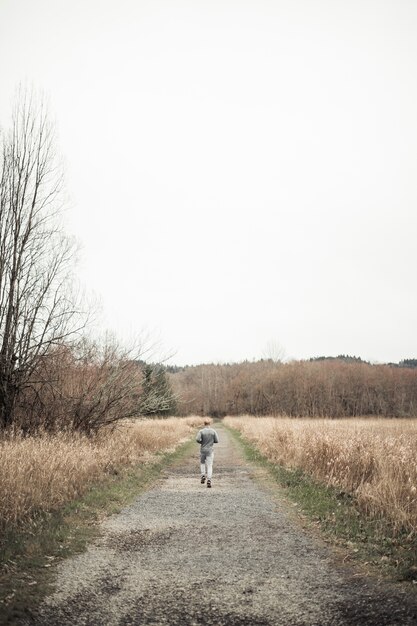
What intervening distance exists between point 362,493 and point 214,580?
4.27 meters

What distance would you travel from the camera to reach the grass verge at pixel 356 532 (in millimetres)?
5664

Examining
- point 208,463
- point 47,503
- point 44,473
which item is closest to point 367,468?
point 208,463

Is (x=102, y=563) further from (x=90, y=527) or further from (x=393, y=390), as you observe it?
(x=393, y=390)

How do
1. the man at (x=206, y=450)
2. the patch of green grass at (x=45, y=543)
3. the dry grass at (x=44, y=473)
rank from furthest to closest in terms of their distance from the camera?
the man at (x=206, y=450) → the dry grass at (x=44, y=473) → the patch of green grass at (x=45, y=543)

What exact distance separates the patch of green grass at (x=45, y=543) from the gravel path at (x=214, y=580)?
0.68ft

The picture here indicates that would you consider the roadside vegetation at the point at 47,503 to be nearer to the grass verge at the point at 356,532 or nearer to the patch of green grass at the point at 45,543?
the patch of green grass at the point at 45,543

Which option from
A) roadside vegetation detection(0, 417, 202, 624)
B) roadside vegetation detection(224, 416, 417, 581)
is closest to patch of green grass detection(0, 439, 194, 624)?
roadside vegetation detection(0, 417, 202, 624)

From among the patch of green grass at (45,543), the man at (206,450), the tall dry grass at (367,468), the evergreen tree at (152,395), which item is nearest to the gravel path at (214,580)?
the patch of green grass at (45,543)

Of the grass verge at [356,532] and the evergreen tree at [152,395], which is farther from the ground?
the evergreen tree at [152,395]

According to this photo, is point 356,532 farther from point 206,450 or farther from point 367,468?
point 206,450

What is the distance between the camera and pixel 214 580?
5270 millimetres

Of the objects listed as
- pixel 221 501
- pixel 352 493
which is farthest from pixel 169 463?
pixel 352 493

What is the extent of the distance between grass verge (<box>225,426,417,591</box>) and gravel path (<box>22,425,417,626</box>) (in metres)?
0.37

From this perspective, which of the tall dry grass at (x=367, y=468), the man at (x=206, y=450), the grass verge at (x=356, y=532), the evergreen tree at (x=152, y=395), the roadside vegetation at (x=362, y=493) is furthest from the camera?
the evergreen tree at (x=152, y=395)
